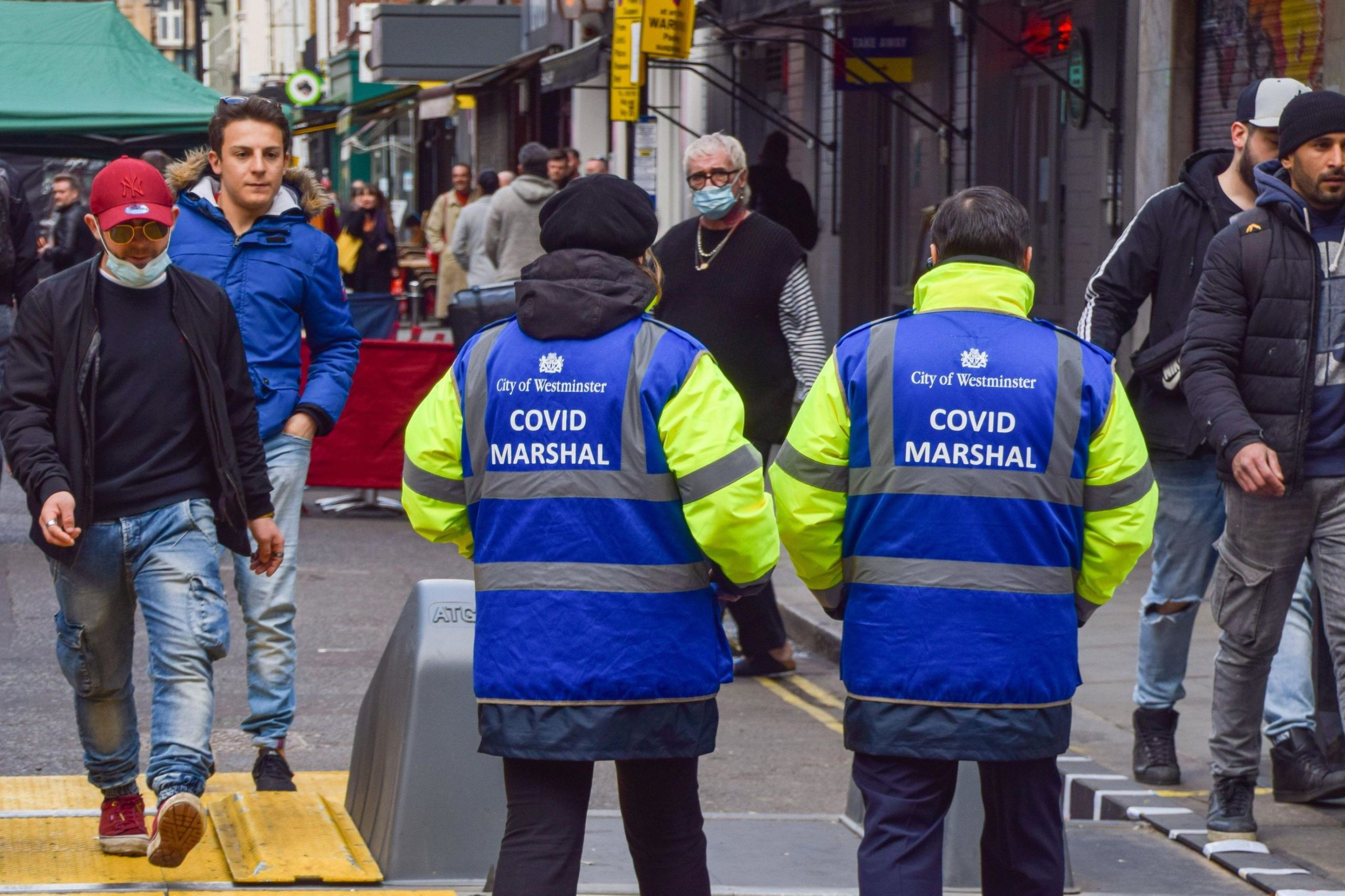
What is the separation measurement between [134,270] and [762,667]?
4.00 meters

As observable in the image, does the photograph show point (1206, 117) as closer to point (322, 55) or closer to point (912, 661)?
point (912, 661)

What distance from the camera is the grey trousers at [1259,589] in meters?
5.15

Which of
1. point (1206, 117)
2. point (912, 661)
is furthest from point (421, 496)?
point (1206, 117)

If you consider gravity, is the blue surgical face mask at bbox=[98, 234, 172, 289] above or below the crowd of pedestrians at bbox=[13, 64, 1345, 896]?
above

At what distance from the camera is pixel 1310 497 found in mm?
5180

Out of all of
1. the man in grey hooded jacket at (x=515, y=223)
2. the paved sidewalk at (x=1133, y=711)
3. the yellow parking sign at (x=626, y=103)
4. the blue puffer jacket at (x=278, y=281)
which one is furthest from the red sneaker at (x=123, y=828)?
the yellow parking sign at (x=626, y=103)

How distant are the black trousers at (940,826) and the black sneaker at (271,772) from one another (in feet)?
7.15

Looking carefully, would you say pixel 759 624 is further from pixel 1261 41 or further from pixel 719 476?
pixel 1261 41

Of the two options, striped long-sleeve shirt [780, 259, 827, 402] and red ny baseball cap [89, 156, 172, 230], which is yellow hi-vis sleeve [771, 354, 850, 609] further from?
striped long-sleeve shirt [780, 259, 827, 402]

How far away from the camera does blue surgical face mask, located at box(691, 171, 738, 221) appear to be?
24.9ft

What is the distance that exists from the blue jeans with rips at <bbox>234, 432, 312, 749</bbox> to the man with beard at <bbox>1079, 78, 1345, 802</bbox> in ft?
7.48

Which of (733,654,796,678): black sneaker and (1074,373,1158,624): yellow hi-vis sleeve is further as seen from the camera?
(733,654,796,678): black sneaker

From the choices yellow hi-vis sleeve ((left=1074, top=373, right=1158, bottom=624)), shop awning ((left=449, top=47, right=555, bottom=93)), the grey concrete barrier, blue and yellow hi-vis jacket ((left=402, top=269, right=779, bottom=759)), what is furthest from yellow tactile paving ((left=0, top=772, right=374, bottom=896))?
shop awning ((left=449, top=47, right=555, bottom=93))

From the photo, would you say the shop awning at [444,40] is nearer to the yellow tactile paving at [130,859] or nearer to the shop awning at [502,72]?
the shop awning at [502,72]
